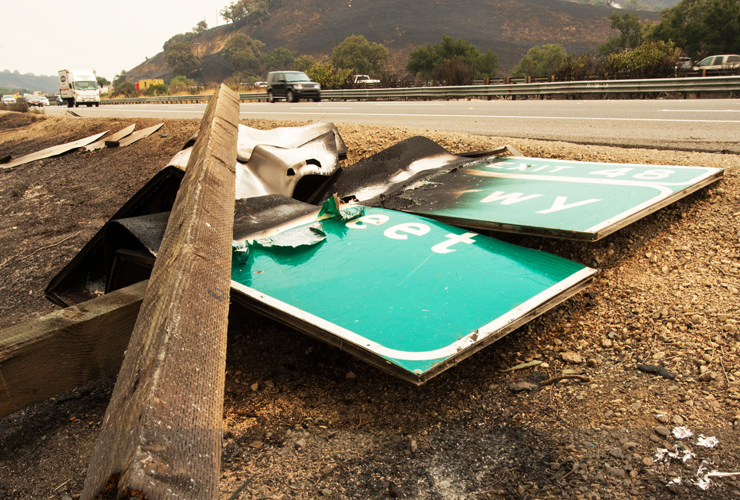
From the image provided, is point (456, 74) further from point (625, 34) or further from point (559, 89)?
point (625, 34)

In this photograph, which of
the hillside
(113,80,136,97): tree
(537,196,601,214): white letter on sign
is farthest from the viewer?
the hillside

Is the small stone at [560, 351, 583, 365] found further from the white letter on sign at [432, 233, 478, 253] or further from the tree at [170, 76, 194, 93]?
the tree at [170, 76, 194, 93]

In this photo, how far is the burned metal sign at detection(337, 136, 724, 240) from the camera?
279cm

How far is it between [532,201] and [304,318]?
1721 mm

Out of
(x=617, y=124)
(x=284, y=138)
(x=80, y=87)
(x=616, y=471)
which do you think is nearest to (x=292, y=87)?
(x=617, y=124)

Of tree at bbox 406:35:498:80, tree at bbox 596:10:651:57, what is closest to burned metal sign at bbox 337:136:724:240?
tree at bbox 406:35:498:80

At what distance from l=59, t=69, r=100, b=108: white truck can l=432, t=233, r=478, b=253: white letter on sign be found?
42057mm

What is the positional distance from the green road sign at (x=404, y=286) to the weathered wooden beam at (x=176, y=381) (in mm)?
421

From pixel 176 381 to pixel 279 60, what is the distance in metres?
129

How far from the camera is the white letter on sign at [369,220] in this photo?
10.4 feet

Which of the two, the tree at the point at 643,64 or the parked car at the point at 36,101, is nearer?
the tree at the point at 643,64

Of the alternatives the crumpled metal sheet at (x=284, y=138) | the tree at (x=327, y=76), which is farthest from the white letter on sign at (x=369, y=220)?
the tree at (x=327, y=76)

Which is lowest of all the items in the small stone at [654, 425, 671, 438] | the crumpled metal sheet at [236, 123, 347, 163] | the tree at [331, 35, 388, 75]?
the small stone at [654, 425, 671, 438]

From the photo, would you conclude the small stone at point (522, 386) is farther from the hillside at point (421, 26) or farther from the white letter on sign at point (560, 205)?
the hillside at point (421, 26)
